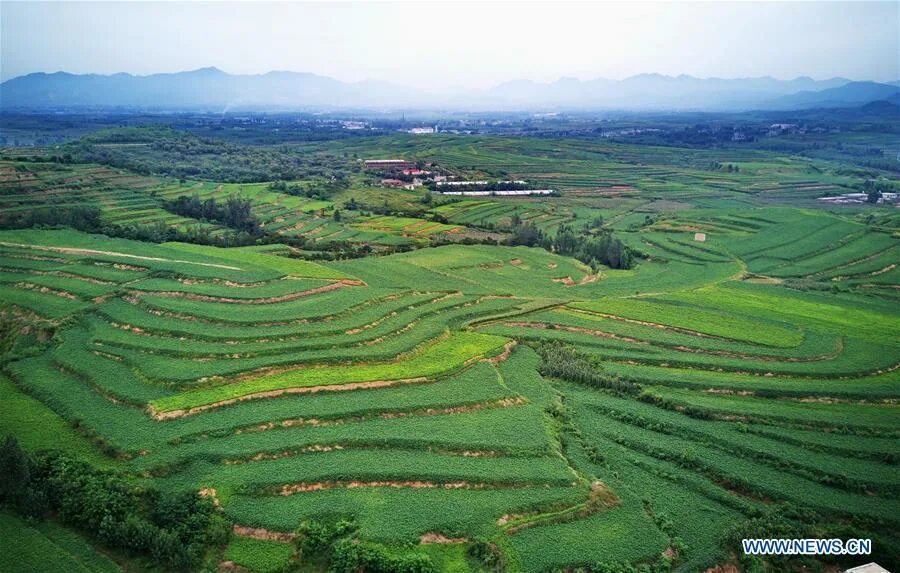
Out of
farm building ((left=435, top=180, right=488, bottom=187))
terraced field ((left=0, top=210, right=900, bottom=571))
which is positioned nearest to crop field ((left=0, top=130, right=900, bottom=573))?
terraced field ((left=0, top=210, right=900, bottom=571))

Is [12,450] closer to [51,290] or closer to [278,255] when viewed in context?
[51,290]

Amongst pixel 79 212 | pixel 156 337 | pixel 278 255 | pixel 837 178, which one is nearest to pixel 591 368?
pixel 156 337

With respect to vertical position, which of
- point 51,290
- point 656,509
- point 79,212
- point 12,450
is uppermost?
point 79,212

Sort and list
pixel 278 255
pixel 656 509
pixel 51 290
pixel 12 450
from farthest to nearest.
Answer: pixel 278 255
pixel 51 290
pixel 656 509
pixel 12 450

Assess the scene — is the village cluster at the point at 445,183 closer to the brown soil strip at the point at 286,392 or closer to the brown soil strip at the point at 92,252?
the brown soil strip at the point at 92,252

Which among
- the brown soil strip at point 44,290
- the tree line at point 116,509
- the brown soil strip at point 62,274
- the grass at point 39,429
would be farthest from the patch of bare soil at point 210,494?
the brown soil strip at point 62,274

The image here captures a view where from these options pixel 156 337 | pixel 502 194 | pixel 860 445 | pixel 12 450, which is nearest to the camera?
pixel 12 450

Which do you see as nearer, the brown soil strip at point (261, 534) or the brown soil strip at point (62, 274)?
the brown soil strip at point (261, 534)

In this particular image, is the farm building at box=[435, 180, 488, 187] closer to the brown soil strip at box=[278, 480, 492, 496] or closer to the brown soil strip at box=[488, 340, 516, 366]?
the brown soil strip at box=[488, 340, 516, 366]
